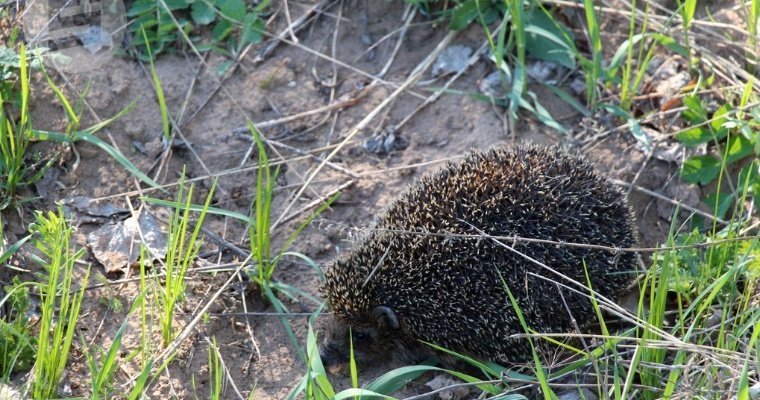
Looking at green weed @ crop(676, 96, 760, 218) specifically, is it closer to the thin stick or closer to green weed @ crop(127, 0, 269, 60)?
the thin stick

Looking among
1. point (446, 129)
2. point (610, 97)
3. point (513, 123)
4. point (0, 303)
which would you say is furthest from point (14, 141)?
point (610, 97)

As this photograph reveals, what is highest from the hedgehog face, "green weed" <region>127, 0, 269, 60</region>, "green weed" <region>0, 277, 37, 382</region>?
"green weed" <region>127, 0, 269, 60</region>

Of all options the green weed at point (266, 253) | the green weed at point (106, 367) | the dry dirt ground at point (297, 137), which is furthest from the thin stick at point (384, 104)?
the green weed at point (106, 367)

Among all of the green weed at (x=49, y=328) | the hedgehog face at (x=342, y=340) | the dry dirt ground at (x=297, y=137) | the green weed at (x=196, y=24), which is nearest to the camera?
the green weed at (x=49, y=328)

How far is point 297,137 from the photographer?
7.04 meters

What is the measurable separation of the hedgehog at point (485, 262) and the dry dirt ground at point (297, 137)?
0.49m

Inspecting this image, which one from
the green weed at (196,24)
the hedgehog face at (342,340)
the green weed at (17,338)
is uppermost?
the green weed at (196,24)

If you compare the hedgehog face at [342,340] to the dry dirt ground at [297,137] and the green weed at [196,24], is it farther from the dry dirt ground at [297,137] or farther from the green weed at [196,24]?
the green weed at [196,24]

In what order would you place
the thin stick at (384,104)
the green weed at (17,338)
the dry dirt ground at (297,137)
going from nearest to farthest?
the green weed at (17,338) < the dry dirt ground at (297,137) < the thin stick at (384,104)

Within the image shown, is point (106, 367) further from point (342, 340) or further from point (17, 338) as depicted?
point (342, 340)

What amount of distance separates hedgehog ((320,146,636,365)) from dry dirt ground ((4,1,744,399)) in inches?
19.2

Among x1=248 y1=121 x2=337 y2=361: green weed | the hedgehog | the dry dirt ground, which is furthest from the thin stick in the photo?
the hedgehog

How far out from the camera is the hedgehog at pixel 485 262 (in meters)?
5.14

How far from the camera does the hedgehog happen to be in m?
5.14
